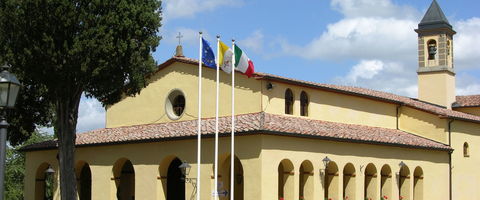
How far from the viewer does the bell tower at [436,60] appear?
42938mm

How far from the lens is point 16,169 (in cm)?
6056

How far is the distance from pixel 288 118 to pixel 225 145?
3.52m

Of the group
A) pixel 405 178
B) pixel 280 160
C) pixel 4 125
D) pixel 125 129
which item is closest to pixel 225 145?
pixel 280 160

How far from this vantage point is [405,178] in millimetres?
33500

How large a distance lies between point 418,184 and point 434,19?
1315cm

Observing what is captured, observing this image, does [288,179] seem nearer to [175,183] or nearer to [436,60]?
[175,183]

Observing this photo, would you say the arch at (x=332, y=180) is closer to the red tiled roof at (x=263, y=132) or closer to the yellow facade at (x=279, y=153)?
the yellow facade at (x=279, y=153)

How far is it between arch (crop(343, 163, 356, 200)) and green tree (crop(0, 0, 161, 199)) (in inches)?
377

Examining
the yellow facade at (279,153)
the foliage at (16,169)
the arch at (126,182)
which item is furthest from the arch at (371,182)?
the foliage at (16,169)

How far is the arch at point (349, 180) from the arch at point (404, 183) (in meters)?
4.31

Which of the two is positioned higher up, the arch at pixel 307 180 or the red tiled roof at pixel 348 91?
the red tiled roof at pixel 348 91

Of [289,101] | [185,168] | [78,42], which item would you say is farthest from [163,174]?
[78,42]

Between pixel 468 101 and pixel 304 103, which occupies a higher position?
pixel 468 101

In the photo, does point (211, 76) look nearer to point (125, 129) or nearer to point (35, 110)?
point (125, 129)
